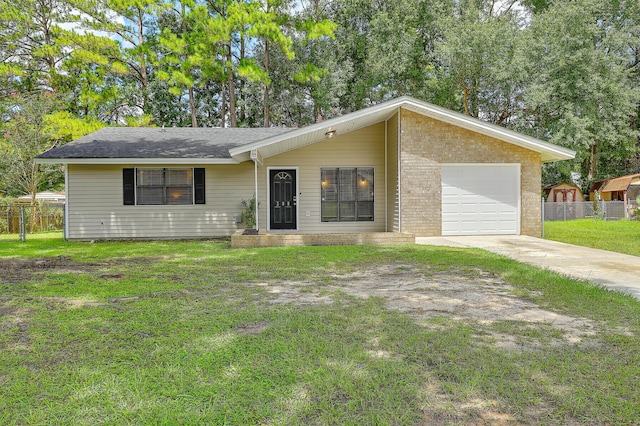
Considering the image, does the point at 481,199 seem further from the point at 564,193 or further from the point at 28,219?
the point at 28,219

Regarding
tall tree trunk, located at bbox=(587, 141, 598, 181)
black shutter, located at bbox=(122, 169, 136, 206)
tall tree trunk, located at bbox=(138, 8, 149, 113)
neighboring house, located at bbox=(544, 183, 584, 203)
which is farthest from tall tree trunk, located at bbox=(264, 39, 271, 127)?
tall tree trunk, located at bbox=(587, 141, 598, 181)

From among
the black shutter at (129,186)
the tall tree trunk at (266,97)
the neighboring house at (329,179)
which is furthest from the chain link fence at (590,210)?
the black shutter at (129,186)

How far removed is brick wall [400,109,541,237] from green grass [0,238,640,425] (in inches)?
222

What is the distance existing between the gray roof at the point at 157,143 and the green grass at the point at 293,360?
639cm

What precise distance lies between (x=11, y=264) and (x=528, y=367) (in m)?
7.73

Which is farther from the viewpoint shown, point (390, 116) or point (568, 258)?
point (390, 116)

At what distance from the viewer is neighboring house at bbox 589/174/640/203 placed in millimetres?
18234

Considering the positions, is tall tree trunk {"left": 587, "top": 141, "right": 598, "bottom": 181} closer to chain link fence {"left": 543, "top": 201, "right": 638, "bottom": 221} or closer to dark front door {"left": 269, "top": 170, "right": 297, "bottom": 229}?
chain link fence {"left": 543, "top": 201, "right": 638, "bottom": 221}

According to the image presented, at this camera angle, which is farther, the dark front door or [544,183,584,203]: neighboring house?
[544,183,584,203]: neighboring house

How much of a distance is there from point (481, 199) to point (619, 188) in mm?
12748

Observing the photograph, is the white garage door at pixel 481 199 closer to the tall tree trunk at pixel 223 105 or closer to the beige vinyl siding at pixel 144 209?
the beige vinyl siding at pixel 144 209

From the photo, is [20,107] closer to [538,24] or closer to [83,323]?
[83,323]

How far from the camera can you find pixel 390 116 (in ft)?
36.9

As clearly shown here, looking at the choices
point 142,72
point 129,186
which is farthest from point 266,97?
point 129,186
